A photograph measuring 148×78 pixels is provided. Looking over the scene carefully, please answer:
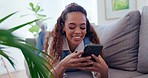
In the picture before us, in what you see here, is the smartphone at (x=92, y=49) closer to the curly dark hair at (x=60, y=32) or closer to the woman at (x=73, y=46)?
the woman at (x=73, y=46)

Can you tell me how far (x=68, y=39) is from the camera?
1218mm

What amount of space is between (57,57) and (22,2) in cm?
281

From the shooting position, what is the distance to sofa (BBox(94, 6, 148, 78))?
125 centimetres

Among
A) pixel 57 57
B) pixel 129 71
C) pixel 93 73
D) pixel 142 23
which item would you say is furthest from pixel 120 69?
pixel 57 57

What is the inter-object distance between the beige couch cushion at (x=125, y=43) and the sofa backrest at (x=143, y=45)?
0.10 feet

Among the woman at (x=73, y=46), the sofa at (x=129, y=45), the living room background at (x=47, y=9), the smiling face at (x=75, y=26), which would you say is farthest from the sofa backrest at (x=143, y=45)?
the living room background at (x=47, y=9)

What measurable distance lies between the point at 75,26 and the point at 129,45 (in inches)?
14.9

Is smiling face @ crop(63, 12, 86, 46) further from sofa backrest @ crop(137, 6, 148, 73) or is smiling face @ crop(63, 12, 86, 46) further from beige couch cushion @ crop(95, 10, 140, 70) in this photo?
sofa backrest @ crop(137, 6, 148, 73)

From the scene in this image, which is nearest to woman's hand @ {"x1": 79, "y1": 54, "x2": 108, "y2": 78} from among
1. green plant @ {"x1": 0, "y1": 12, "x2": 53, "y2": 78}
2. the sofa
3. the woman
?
the woman

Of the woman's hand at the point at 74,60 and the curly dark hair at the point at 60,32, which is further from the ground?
the curly dark hair at the point at 60,32

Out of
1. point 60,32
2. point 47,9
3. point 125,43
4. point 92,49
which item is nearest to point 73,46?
point 60,32

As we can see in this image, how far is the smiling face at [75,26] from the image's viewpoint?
3.70ft

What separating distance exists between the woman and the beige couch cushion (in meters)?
0.12

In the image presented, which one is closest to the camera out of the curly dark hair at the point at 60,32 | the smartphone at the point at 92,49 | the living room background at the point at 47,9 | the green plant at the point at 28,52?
the green plant at the point at 28,52
